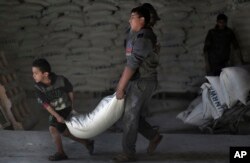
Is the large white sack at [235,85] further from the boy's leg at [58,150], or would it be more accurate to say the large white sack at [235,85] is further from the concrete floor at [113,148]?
the boy's leg at [58,150]

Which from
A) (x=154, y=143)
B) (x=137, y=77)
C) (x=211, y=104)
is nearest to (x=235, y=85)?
(x=211, y=104)

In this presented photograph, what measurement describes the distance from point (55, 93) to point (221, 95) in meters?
2.11

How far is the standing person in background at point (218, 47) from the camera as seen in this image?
5996mm

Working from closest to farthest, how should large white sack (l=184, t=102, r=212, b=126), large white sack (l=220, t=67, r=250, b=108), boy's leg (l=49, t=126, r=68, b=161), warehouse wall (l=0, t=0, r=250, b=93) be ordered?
boy's leg (l=49, t=126, r=68, b=161) → large white sack (l=220, t=67, r=250, b=108) → large white sack (l=184, t=102, r=212, b=126) → warehouse wall (l=0, t=0, r=250, b=93)

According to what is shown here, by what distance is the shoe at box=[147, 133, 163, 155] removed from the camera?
4.33 m

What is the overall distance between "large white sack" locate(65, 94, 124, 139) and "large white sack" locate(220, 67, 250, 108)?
166cm

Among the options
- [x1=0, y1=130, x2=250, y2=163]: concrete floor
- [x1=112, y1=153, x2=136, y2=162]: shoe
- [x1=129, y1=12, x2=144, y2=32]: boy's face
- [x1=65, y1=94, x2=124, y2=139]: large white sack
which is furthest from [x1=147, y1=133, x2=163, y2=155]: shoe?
[x1=129, y1=12, x2=144, y2=32]: boy's face

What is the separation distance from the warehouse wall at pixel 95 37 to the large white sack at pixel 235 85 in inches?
46.7

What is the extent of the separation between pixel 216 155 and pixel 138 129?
82cm

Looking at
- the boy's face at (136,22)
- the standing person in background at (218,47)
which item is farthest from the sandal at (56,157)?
the standing person in background at (218,47)

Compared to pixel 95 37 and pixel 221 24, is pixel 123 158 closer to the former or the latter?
pixel 221 24

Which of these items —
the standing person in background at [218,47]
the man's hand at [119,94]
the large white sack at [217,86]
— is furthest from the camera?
the standing person in background at [218,47]

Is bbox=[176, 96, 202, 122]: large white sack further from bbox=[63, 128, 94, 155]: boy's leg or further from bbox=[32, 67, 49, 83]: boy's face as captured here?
bbox=[32, 67, 49, 83]: boy's face

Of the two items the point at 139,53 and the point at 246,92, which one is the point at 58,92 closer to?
the point at 139,53
